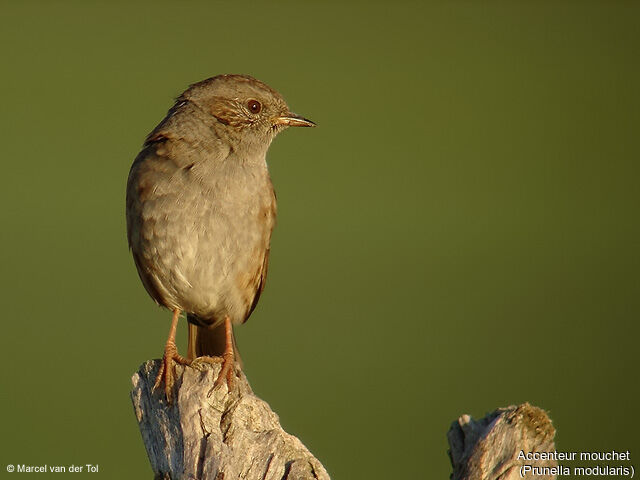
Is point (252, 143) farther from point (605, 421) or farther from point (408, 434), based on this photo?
point (605, 421)

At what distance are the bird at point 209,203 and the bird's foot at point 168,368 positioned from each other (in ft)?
0.04

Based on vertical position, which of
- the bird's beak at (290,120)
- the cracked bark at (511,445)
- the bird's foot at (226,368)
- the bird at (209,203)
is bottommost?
the cracked bark at (511,445)

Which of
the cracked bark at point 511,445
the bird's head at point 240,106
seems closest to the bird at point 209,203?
the bird's head at point 240,106

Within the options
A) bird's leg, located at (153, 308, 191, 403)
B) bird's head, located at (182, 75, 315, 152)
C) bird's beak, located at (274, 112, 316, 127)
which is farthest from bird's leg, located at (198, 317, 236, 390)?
bird's beak, located at (274, 112, 316, 127)

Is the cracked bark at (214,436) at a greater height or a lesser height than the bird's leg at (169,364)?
lesser

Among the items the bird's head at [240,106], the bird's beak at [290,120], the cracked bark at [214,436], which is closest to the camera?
the cracked bark at [214,436]

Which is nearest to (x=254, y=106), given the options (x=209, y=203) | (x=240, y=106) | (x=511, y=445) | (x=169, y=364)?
(x=240, y=106)

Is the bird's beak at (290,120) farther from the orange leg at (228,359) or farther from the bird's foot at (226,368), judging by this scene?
the bird's foot at (226,368)

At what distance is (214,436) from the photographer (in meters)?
4.68

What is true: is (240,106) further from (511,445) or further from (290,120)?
(511,445)

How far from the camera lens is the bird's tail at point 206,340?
22.0 feet

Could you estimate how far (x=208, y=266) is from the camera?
615cm

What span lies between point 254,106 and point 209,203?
0.78 m

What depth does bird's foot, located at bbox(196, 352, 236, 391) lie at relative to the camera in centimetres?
503
